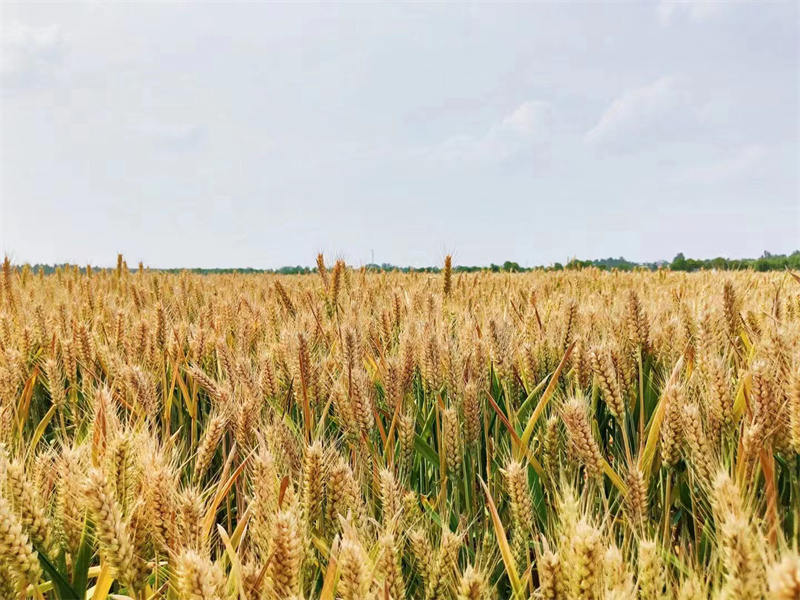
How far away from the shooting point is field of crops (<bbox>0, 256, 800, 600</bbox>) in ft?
3.10

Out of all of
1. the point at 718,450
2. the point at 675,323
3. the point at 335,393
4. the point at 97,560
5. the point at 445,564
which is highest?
the point at 675,323

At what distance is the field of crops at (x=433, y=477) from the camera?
37.1 inches

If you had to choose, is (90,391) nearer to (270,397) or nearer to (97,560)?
(97,560)

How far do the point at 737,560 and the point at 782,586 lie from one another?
165 mm

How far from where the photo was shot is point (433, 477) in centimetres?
188

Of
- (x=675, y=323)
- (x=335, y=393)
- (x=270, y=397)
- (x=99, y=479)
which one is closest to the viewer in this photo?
(x=99, y=479)

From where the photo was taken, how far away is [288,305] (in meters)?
3.59

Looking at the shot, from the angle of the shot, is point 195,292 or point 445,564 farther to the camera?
point 195,292

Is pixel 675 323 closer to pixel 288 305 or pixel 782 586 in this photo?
pixel 782 586

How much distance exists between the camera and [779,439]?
4.48ft

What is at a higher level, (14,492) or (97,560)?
(14,492)

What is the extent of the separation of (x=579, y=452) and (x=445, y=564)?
49 cm

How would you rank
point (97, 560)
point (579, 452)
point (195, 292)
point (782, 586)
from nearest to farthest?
point (782, 586) → point (579, 452) → point (97, 560) → point (195, 292)

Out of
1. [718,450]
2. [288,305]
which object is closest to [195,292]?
[288,305]
